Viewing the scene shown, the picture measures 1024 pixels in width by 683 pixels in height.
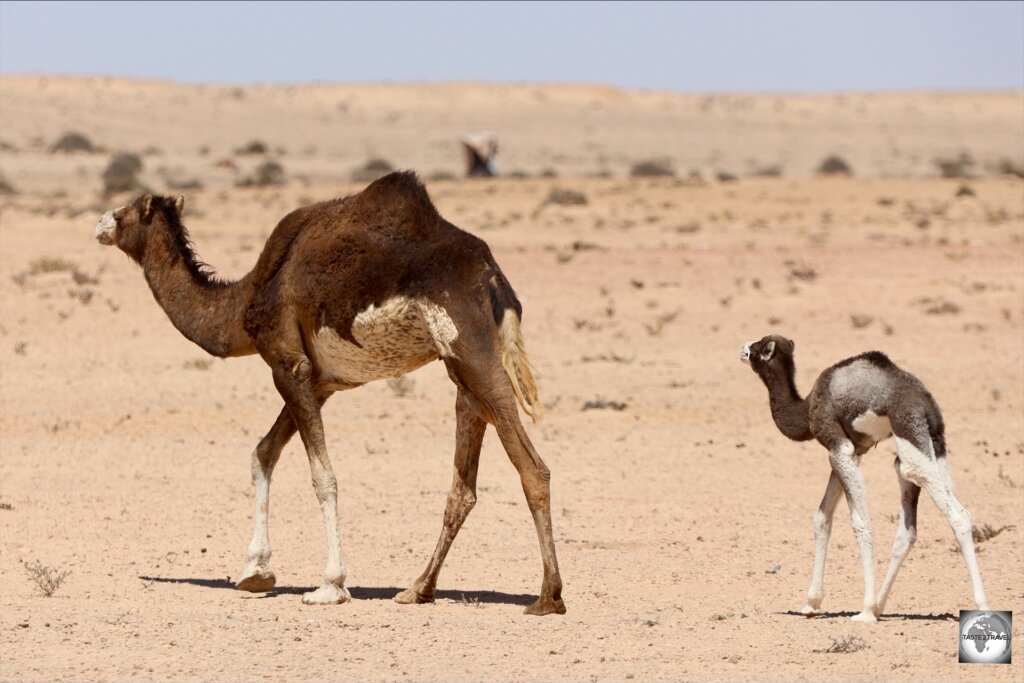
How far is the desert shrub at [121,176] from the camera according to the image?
1675 inches

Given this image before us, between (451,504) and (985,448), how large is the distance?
23.1ft

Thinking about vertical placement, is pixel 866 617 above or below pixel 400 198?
below

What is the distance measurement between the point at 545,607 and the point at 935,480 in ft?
7.58

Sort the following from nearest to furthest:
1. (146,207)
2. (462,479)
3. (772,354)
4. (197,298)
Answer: (772,354) < (462,479) < (197,298) < (146,207)

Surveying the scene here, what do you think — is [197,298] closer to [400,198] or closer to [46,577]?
[400,198]

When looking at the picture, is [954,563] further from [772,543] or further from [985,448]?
[985,448]

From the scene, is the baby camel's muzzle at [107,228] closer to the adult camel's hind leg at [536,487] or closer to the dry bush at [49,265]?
the adult camel's hind leg at [536,487]

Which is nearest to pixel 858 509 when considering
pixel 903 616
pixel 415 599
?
pixel 903 616

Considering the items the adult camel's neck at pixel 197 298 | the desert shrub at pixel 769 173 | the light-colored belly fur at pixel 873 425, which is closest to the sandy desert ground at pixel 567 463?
the light-colored belly fur at pixel 873 425

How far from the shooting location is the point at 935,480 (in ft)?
27.9

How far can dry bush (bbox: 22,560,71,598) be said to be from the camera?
369 inches

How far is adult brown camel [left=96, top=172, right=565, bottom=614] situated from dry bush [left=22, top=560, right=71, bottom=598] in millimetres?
1116

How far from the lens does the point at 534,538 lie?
1180 centimetres

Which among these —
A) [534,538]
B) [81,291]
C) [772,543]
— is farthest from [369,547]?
[81,291]
